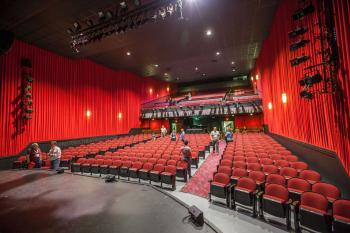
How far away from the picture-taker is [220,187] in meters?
4.05

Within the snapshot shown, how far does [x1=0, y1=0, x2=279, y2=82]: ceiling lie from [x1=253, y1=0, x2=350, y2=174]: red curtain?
1.66 metres

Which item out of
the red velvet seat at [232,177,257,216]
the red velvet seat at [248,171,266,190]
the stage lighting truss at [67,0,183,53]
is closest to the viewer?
the red velvet seat at [232,177,257,216]

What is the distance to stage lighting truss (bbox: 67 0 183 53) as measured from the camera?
5.98 m

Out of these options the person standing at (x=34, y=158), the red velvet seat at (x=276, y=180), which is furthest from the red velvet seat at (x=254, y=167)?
the person standing at (x=34, y=158)

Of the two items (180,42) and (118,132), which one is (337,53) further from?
(118,132)

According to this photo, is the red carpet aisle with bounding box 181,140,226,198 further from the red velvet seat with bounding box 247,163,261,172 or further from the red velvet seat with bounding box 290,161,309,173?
the red velvet seat with bounding box 290,161,309,173

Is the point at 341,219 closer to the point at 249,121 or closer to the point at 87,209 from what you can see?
the point at 87,209

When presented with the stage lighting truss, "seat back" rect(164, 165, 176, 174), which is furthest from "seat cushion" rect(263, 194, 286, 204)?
the stage lighting truss

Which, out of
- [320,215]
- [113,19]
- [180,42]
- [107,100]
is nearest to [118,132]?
[107,100]

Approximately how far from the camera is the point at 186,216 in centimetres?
304

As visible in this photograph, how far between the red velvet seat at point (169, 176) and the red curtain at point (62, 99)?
781 centimetres

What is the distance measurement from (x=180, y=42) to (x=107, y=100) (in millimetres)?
7604

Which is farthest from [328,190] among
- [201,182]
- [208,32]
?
[208,32]

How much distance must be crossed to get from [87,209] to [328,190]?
4.40 m
